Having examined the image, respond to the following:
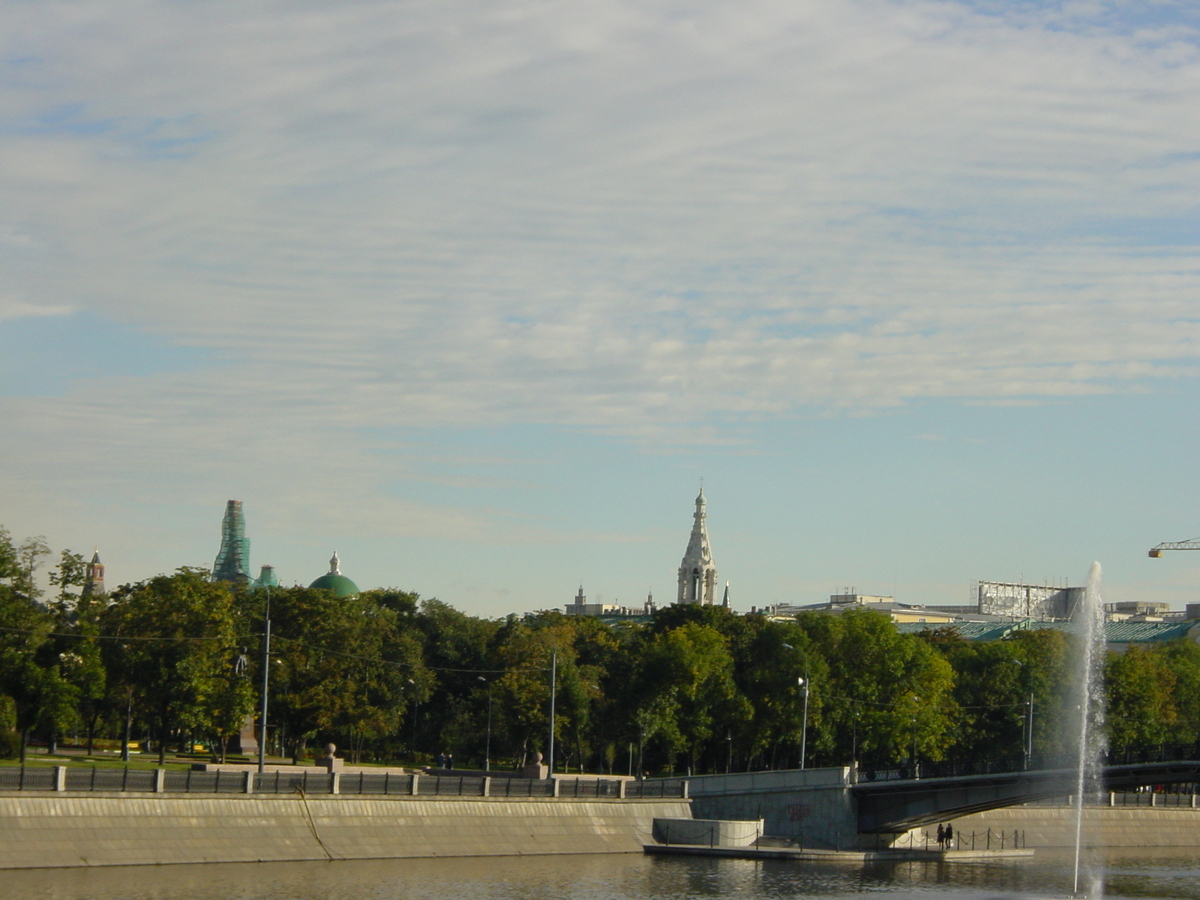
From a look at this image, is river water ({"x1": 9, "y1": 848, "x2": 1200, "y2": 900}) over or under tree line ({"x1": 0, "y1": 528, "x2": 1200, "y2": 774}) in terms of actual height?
under

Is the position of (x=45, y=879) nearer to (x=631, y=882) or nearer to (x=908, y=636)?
(x=631, y=882)

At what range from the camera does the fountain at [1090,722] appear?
67.6 metres

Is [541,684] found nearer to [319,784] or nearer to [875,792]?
[875,792]

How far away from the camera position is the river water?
159ft

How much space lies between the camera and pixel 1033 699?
359ft

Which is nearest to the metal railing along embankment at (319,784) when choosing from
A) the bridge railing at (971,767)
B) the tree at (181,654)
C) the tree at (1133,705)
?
the bridge railing at (971,767)

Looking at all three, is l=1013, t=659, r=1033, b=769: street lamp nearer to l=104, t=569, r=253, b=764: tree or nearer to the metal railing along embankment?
the metal railing along embankment

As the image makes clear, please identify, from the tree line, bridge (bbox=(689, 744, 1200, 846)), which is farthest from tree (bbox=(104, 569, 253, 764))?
bridge (bbox=(689, 744, 1200, 846))

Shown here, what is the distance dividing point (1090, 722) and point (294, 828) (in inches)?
2751

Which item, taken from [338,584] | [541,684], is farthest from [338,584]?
[541,684]

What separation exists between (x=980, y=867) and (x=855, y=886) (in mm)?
15401

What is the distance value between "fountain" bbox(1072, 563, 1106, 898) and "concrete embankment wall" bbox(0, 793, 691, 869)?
19.3 m

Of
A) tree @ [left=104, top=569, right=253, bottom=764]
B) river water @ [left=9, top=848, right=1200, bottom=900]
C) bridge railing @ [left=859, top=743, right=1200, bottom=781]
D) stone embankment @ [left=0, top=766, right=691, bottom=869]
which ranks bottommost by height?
river water @ [left=9, top=848, right=1200, bottom=900]

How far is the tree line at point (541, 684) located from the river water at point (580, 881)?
55.8 ft
